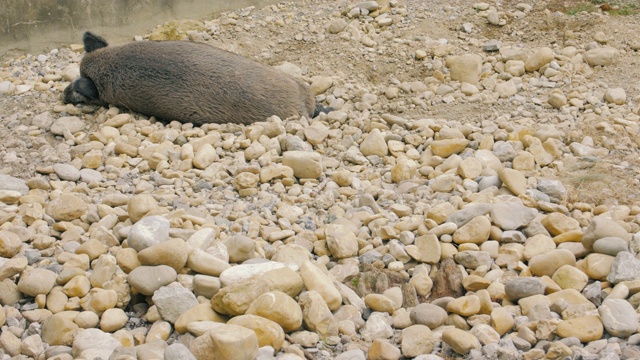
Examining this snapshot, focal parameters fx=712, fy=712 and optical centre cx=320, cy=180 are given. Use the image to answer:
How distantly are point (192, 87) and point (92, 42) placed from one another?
1494 millimetres

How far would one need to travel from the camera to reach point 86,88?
6.66m

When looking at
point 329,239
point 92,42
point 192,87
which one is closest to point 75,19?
point 92,42

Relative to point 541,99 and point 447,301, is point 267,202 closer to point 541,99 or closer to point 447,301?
point 447,301

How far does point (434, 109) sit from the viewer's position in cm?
622

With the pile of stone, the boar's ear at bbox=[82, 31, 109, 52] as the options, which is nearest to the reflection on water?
the boar's ear at bbox=[82, 31, 109, 52]

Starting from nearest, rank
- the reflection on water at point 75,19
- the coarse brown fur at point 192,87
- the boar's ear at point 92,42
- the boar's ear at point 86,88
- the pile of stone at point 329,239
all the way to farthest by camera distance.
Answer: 1. the pile of stone at point 329,239
2. the coarse brown fur at point 192,87
3. the boar's ear at point 86,88
4. the boar's ear at point 92,42
5. the reflection on water at point 75,19

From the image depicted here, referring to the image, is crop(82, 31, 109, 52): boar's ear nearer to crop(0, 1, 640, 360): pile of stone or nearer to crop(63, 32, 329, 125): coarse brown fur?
crop(63, 32, 329, 125): coarse brown fur

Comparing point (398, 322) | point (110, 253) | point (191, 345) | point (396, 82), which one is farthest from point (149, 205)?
point (396, 82)

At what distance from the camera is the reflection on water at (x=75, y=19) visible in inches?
292

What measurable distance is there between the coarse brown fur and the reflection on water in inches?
49.4

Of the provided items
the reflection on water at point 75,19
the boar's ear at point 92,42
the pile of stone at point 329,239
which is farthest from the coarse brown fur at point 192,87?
the reflection on water at point 75,19

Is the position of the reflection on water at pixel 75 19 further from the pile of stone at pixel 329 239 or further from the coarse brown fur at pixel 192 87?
the pile of stone at pixel 329 239

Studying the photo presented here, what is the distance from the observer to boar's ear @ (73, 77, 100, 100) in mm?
6641

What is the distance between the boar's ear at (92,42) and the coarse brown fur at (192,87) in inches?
16.8
